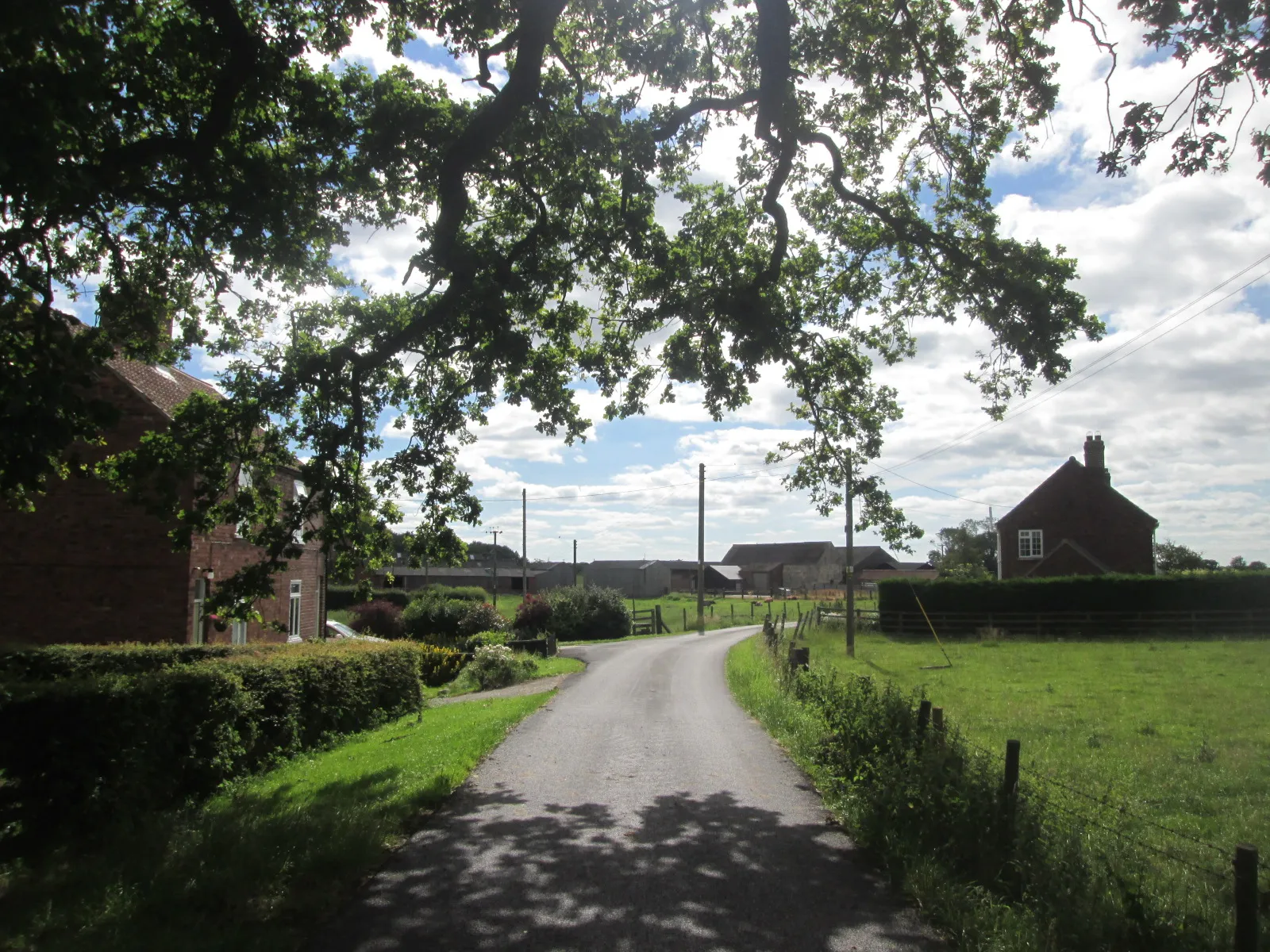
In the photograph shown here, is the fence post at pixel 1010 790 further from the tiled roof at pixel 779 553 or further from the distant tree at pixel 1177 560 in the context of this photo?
the tiled roof at pixel 779 553

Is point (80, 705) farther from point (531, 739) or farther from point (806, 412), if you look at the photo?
point (806, 412)

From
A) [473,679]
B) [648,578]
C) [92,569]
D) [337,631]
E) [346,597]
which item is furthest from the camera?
[648,578]

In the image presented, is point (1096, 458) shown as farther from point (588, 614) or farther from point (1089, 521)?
point (588, 614)

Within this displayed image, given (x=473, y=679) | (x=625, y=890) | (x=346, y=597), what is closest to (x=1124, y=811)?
(x=625, y=890)

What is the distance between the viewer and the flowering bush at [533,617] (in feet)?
→ 139

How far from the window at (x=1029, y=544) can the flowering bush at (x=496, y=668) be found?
34.6m

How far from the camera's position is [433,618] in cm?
4053

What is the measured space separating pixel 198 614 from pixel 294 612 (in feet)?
26.3

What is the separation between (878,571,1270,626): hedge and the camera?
39812 mm

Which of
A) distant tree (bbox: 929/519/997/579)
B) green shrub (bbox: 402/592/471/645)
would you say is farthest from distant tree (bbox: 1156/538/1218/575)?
green shrub (bbox: 402/592/471/645)

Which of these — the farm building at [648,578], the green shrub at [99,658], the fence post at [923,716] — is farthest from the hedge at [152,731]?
the farm building at [648,578]

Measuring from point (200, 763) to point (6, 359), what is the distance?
17.0 ft

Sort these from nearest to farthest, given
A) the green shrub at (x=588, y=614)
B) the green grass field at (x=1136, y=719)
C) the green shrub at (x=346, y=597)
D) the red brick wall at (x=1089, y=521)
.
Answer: the green grass field at (x=1136, y=719), the green shrub at (x=588, y=614), the red brick wall at (x=1089, y=521), the green shrub at (x=346, y=597)

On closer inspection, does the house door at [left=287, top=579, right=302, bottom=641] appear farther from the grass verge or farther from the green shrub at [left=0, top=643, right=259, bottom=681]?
the green shrub at [left=0, top=643, right=259, bottom=681]
